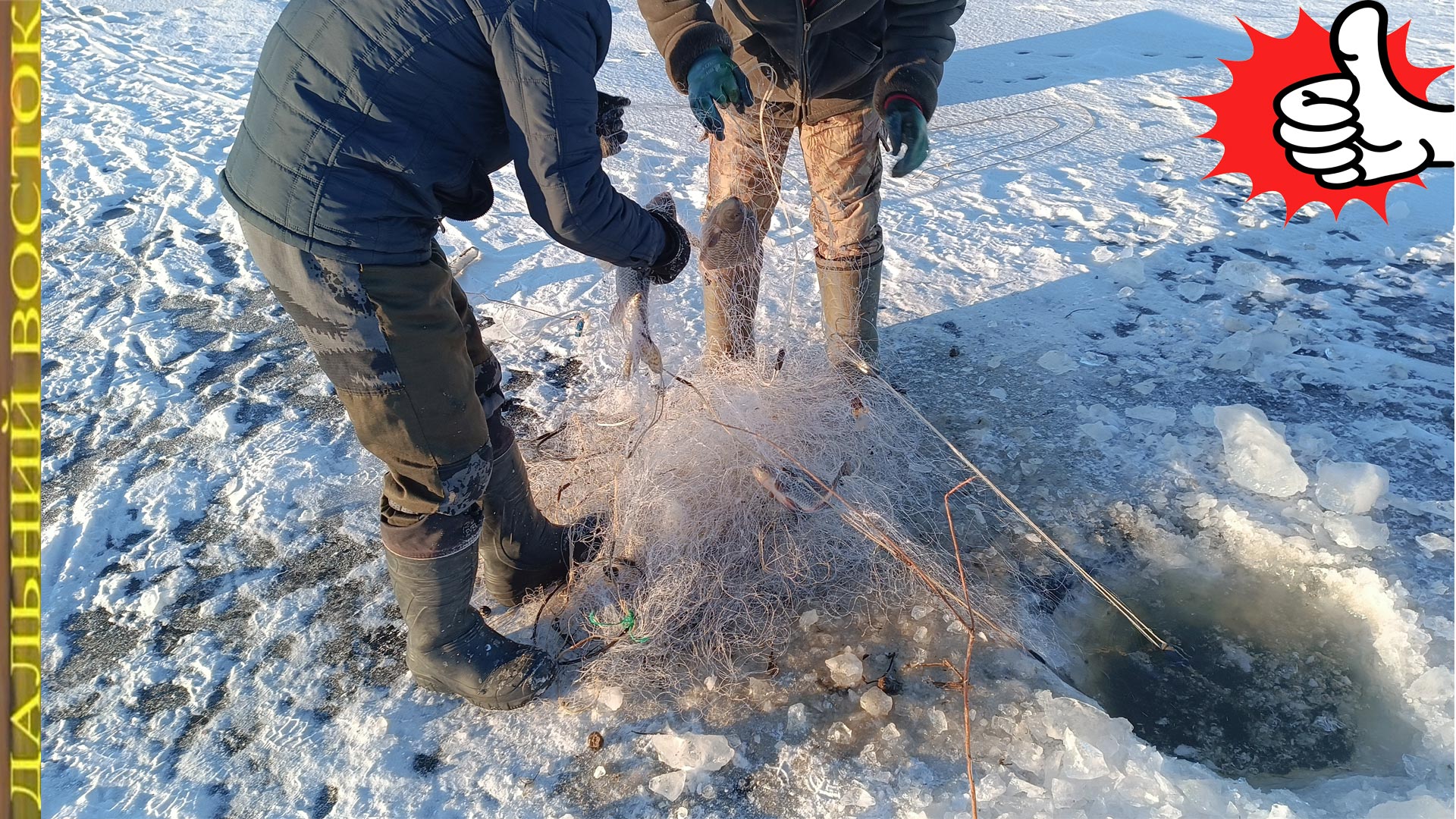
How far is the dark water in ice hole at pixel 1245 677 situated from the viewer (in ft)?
7.69

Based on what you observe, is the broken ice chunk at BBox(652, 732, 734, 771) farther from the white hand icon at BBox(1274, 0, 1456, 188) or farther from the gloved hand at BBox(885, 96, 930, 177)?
the white hand icon at BBox(1274, 0, 1456, 188)

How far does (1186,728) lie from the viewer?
7.89ft

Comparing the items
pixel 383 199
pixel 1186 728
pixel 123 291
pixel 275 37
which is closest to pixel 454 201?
pixel 383 199

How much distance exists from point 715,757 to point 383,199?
151cm

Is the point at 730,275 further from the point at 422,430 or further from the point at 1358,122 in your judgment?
the point at 1358,122

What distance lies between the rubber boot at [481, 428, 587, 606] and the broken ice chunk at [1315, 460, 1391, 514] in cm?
241

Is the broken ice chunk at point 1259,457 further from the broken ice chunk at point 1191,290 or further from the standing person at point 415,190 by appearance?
the standing person at point 415,190

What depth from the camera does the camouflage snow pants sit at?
3061 mm

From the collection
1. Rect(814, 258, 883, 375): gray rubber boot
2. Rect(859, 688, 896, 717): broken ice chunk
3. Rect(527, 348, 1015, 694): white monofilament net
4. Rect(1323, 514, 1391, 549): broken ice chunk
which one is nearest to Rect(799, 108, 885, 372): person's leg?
Rect(814, 258, 883, 375): gray rubber boot

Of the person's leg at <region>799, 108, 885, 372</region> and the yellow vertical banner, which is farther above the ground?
the yellow vertical banner

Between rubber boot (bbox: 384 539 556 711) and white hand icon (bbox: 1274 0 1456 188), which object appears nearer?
rubber boot (bbox: 384 539 556 711)

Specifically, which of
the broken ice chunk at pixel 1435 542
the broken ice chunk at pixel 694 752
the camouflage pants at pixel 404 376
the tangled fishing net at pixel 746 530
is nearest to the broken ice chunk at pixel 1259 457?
the broken ice chunk at pixel 1435 542

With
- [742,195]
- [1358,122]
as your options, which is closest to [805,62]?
[742,195]

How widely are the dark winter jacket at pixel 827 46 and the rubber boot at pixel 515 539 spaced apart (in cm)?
127
